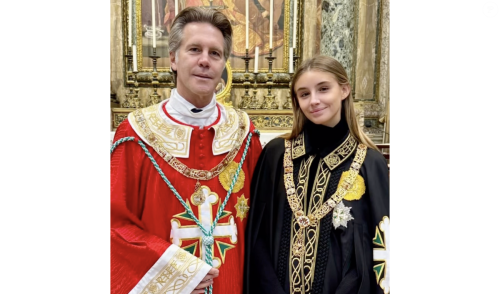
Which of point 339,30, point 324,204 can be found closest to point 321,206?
point 324,204

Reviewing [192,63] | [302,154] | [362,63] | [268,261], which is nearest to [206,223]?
[268,261]

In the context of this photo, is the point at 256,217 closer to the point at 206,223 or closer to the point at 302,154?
the point at 206,223

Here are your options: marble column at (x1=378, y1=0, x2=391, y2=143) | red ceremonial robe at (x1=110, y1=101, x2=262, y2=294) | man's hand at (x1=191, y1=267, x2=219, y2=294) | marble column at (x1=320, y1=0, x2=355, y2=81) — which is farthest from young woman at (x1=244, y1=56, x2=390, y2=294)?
marble column at (x1=378, y1=0, x2=391, y2=143)

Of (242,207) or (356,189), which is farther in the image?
(242,207)

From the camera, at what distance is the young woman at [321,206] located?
165cm

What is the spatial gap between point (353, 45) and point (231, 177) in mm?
3865

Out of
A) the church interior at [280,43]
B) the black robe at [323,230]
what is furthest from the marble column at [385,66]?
the black robe at [323,230]

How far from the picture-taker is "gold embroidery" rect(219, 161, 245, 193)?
1864 millimetres

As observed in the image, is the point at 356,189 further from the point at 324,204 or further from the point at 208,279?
the point at 208,279

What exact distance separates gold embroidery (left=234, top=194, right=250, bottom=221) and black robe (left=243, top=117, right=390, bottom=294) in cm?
4

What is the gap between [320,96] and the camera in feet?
5.77

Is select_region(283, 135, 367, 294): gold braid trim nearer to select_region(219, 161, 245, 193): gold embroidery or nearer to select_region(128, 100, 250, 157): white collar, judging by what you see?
select_region(219, 161, 245, 193): gold embroidery

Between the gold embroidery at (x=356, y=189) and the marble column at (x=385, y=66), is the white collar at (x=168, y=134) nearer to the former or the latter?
the gold embroidery at (x=356, y=189)

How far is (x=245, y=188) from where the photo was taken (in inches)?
76.8
